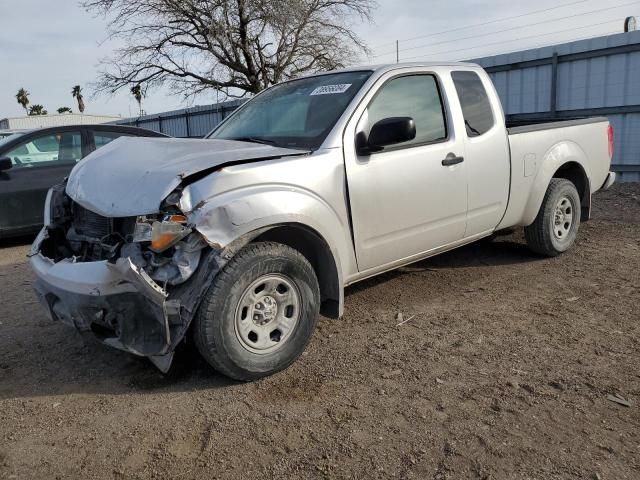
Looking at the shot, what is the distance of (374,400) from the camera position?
3.08 meters

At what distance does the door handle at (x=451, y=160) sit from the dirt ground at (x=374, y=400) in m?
1.15

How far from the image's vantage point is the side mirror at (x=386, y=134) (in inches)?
145

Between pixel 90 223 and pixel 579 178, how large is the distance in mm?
5025

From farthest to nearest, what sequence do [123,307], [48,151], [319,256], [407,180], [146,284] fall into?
[48,151]
[407,180]
[319,256]
[123,307]
[146,284]

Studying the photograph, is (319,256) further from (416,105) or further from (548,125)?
(548,125)

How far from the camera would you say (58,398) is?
326 cm

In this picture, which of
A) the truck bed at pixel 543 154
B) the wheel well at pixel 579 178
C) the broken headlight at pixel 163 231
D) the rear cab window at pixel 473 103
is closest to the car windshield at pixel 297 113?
the rear cab window at pixel 473 103

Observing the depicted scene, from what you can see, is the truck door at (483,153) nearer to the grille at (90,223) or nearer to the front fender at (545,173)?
the front fender at (545,173)

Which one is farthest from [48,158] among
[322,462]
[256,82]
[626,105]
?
[256,82]

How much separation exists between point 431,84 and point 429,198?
1004 mm

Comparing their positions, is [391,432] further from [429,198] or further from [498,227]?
[498,227]

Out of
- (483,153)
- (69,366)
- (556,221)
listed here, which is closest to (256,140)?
(483,153)

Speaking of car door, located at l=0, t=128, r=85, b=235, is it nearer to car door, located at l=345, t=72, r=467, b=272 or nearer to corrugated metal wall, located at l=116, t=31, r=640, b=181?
car door, located at l=345, t=72, r=467, b=272

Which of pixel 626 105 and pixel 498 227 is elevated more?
pixel 626 105
